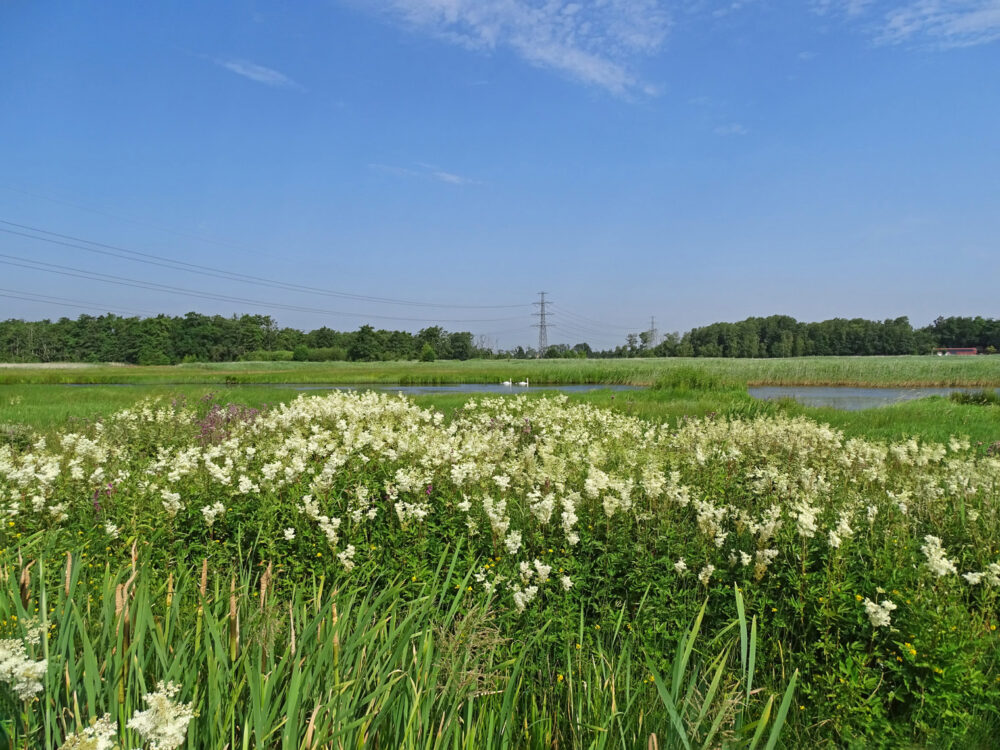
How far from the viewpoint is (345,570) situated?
4055 mm

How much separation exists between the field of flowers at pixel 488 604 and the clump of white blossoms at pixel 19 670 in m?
0.01

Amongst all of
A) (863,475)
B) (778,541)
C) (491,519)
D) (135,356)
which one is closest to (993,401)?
(863,475)

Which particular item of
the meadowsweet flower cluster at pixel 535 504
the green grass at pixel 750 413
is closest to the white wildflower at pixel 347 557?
the meadowsweet flower cluster at pixel 535 504

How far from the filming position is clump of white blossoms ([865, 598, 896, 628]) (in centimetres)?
302

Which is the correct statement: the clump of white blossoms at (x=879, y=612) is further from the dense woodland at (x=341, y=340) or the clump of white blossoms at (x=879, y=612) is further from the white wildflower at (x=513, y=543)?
the dense woodland at (x=341, y=340)

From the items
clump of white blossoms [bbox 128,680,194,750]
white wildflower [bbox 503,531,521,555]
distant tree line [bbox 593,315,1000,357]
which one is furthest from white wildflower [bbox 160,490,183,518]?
distant tree line [bbox 593,315,1000,357]

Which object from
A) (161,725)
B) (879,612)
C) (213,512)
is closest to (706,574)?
(879,612)

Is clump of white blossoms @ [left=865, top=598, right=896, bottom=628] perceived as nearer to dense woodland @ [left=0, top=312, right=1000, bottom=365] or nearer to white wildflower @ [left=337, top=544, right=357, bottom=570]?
white wildflower @ [left=337, top=544, right=357, bottom=570]

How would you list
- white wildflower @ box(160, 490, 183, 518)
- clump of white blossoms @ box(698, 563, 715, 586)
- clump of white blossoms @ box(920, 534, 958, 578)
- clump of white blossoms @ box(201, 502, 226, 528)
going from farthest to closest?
white wildflower @ box(160, 490, 183, 518) → clump of white blossoms @ box(201, 502, 226, 528) → clump of white blossoms @ box(698, 563, 715, 586) → clump of white blossoms @ box(920, 534, 958, 578)

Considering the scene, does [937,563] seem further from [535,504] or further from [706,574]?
[535,504]

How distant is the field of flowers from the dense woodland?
300 feet

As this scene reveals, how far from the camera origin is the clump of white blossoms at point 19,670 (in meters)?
1.43

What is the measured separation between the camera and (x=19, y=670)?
1429mm

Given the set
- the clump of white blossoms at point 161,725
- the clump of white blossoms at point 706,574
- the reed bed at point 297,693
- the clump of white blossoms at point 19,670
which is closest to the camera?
the clump of white blossoms at point 161,725
